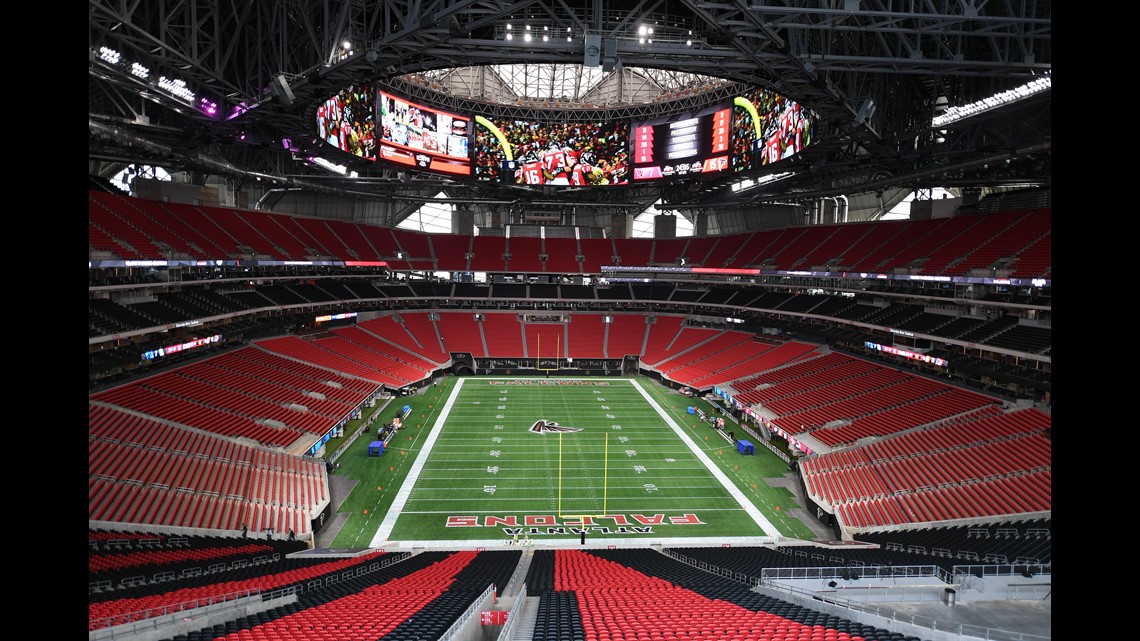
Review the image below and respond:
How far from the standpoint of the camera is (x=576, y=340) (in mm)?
49969

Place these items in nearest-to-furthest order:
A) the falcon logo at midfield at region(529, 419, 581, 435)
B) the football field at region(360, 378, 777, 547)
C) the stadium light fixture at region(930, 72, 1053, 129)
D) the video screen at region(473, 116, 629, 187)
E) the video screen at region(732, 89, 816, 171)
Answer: the stadium light fixture at region(930, 72, 1053, 129)
the football field at region(360, 378, 777, 547)
the falcon logo at midfield at region(529, 419, 581, 435)
the video screen at region(732, 89, 816, 171)
the video screen at region(473, 116, 629, 187)

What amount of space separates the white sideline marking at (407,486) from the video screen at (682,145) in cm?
2450

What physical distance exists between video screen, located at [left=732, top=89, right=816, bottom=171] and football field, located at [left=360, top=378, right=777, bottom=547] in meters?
18.0

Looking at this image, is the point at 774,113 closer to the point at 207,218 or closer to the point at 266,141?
the point at 266,141

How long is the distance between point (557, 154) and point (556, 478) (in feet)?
103

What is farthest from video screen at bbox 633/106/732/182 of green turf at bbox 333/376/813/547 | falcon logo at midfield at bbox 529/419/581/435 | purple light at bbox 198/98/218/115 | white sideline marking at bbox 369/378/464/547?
purple light at bbox 198/98/218/115

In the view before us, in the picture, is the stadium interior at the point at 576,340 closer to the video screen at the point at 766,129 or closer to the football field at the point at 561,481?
the video screen at the point at 766,129

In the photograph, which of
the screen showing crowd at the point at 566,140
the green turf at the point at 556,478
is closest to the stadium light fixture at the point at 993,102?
the screen showing crowd at the point at 566,140

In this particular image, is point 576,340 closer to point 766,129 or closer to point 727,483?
point 766,129

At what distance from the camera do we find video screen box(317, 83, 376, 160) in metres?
33.0

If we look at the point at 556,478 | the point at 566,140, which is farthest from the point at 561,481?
the point at 566,140

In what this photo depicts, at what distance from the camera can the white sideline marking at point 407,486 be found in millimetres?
20281

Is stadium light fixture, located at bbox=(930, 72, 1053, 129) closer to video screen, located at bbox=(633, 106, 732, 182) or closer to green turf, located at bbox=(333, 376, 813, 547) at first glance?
green turf, located at bbox=(333, 376, 813, 547)
